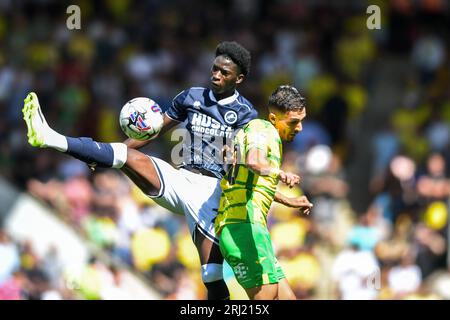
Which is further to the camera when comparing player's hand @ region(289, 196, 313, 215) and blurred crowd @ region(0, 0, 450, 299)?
blurred crowd @ region(0, 0, 450, 299)

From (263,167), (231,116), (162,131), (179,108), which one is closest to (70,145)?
(162,131)

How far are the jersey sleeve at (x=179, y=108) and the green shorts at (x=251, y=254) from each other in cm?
154

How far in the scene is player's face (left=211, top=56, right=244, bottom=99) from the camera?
10.0 m

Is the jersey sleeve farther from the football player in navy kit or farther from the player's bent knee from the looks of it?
the player's bent knee

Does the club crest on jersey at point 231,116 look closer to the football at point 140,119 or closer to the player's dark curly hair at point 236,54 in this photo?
the player's dark curly hair at point 236,54

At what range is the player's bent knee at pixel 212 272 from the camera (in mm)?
9969

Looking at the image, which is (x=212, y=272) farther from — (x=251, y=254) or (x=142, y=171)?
(x=142, y=171)

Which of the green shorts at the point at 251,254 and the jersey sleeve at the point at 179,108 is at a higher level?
the jersey sleeve at the point at 179,108

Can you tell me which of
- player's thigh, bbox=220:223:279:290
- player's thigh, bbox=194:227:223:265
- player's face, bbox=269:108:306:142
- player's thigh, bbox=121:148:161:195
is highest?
player's face, bbox=269:108:306:142

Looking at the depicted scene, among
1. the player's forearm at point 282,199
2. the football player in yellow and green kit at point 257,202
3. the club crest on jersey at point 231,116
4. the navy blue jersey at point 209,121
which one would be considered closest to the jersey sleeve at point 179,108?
the navy blue jersey at point 209,121

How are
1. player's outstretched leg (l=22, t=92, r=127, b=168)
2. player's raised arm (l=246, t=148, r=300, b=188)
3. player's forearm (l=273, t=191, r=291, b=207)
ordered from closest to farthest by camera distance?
player's raised arm (l=246, t=148, r=300, b=188) < player's forearm (l=273, t=191, r=291, b=207) < player's outstretched leg (l=22, t=92, r=127, b=168)

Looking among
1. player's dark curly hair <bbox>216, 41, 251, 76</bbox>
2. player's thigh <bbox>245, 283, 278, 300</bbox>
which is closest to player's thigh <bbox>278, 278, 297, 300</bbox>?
player's thigh <bbox>245, 283, 278, 300</bbox>

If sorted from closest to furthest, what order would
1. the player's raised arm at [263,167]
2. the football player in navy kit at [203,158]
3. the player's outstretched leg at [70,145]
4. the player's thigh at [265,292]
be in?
the player's raised arm at [263,167]
the player's thigh at [265,292]
the player's outstretched leg at [70,145]
the football player in navy kit at [203,158]

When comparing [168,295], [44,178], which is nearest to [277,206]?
[168,295]
